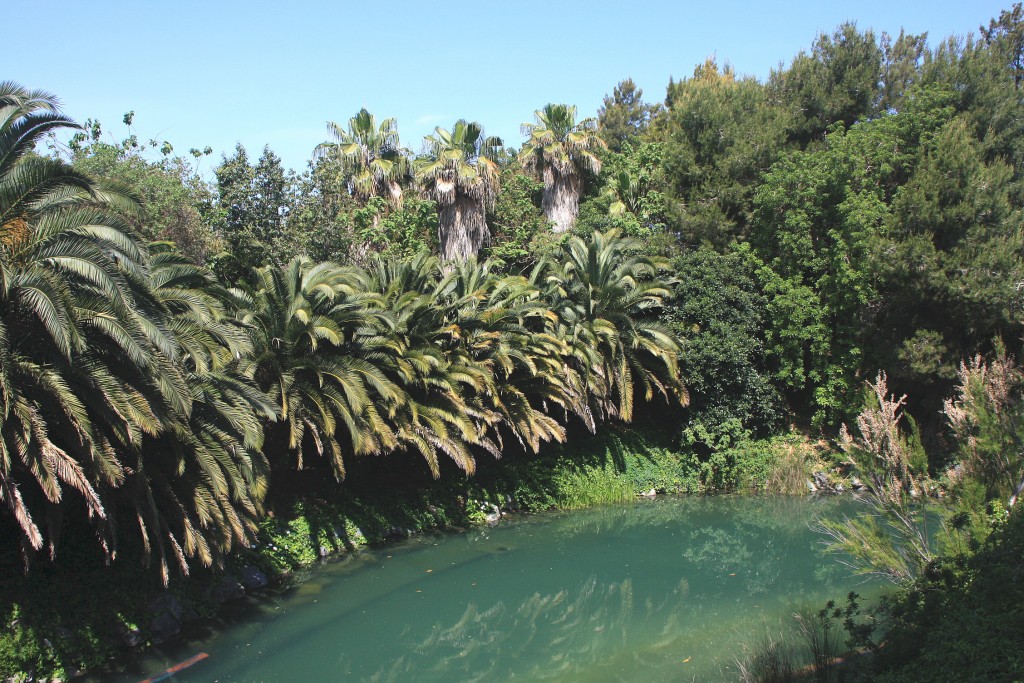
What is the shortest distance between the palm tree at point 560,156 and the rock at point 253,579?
15.0 metres

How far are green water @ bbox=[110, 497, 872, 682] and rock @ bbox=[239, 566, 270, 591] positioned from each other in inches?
17.2

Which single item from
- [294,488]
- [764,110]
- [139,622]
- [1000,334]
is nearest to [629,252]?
[764,110]

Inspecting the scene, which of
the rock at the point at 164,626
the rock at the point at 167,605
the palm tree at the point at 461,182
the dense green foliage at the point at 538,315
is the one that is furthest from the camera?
the palm tree at the point at 461,182

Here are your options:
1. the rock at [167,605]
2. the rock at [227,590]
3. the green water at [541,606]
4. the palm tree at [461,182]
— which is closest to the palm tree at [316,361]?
the rock at [227,590]

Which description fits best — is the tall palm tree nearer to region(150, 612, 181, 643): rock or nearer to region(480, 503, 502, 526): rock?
region(480, 503, 502, 526): rock

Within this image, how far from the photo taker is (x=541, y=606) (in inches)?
516

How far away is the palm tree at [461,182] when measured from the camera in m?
23.0

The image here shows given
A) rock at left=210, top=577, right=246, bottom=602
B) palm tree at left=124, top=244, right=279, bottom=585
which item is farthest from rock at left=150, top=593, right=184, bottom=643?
rock at left=210, top=577, right=246, bottom=602

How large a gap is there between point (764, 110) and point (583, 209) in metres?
5.89

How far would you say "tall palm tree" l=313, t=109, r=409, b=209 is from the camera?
2511cm

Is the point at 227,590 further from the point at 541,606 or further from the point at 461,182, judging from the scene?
the point at 461,182

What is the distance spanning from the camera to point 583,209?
25.1 m

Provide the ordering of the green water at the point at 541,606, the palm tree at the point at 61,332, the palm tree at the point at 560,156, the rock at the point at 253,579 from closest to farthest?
the palm tree at the point at 61,332, the green water at the point at 541,606, the rock at the point at 253,579, the palm tree at the point at 560,156

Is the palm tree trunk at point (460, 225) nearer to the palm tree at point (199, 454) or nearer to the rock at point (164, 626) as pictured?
the palm tree at point (199, 454)
